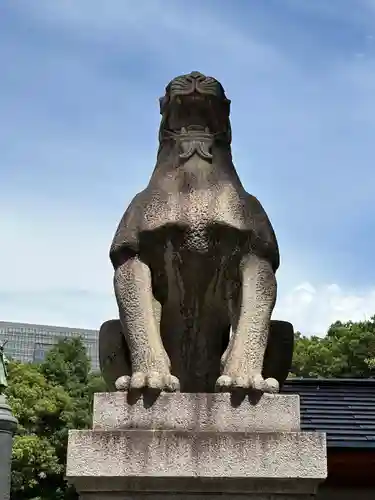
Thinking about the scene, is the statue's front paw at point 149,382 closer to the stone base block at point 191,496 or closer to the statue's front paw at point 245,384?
the statue's front paw at point 245,384

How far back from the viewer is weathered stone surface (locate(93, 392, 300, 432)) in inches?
153

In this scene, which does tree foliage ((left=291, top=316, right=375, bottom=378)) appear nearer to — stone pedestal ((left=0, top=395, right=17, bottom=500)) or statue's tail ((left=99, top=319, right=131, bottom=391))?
stone pedestal ((left=0, top=395, right=17, bottom=500))

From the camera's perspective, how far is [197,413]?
3898 millimetres

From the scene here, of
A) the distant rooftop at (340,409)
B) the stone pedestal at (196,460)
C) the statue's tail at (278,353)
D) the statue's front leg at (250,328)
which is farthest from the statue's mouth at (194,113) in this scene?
the distant rooftop at (340,409)

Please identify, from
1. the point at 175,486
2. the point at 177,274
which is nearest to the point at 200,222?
the point at 177,274

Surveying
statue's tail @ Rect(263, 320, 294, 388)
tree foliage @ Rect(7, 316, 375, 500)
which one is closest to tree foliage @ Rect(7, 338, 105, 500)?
tree foliage @ Rect(7, 316, 375, 500)

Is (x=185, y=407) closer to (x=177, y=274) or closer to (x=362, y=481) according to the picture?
(x=177, y=274)

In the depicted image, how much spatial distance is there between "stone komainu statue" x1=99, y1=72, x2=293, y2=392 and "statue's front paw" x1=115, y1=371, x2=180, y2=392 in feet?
0.11

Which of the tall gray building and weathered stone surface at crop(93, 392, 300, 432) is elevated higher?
the tall gray building

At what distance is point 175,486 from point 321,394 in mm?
8278

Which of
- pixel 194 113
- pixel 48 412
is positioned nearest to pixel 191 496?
pixel 194 113

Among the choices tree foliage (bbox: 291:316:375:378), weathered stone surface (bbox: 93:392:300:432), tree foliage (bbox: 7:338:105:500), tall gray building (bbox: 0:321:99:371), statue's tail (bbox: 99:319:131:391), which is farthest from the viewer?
tall gray building (bbox: 0:321:99:371)

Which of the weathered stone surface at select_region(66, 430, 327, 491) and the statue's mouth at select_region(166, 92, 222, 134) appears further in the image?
the statue's mouth at select_region(166, 92, 222, 134)

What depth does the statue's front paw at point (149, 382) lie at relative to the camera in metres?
3.90
